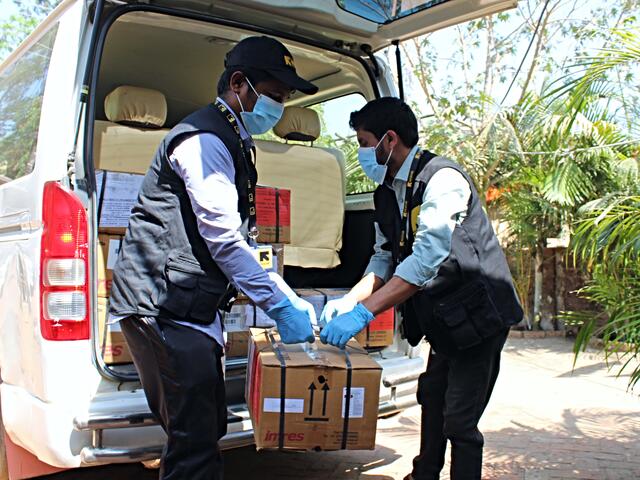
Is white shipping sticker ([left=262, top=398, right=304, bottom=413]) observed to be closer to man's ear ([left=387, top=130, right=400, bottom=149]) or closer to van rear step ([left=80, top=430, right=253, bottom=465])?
van rear step ([left=80, top=430, right=253, bottom=465])

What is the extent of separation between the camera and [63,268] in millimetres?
2391

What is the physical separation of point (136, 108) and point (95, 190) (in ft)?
3.56

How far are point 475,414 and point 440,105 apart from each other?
28.9 ft

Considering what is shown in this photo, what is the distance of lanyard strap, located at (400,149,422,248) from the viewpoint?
2.66 meters

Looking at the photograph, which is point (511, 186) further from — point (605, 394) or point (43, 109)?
point (43, 109)

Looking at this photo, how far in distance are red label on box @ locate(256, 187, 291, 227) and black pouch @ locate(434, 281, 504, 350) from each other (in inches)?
46.6

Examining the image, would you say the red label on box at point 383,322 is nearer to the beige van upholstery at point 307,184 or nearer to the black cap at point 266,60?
the beige van upholstery at point 307,184

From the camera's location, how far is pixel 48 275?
238 cm

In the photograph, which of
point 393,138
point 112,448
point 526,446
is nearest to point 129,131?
point 393,138

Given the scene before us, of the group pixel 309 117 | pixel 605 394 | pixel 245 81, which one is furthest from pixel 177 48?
pixel 605 394

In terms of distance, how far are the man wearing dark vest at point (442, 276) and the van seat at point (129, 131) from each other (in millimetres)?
1209

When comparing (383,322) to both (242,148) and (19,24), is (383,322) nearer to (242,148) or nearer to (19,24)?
(242,148)

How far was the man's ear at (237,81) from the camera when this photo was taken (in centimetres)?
237

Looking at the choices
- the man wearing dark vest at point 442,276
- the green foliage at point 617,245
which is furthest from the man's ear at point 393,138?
the green foliage at point 617,245
